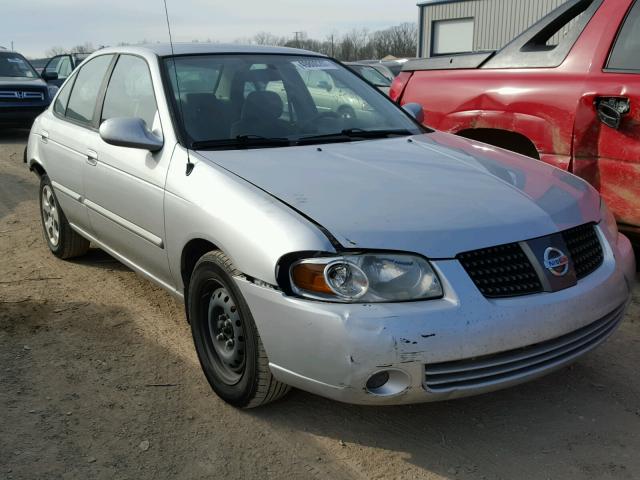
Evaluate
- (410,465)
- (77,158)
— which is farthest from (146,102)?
(410,465)

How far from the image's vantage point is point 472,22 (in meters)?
31.3

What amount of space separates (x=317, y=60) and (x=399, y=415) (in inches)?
97.0

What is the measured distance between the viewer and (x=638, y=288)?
4348 millimetres

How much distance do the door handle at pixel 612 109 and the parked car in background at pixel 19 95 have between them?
11.1 m

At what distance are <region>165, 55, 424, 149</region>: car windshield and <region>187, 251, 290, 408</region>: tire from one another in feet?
2.42

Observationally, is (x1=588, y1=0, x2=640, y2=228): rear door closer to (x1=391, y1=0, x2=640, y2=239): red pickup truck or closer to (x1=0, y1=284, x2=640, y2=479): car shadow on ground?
(x1=391, y1=0, x2=640, y2=239): red pickup truck

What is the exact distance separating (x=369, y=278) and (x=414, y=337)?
27 cm

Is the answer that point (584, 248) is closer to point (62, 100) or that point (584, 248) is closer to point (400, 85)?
point (400, 85)

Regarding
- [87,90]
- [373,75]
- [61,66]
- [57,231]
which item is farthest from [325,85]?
[61,66]

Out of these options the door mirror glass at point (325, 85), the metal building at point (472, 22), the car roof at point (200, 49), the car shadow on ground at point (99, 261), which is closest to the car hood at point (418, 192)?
the door mirror glass at point (325, 85)

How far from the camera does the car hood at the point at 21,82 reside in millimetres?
12681

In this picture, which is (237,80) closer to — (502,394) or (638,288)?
(502,394)

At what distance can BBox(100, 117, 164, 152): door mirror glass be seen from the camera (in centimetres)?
338

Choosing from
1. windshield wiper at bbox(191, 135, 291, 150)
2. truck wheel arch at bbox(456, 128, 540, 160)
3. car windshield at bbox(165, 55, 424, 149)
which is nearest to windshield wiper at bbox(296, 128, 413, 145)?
car windshield at bbox(165, 55, 424, 149)
